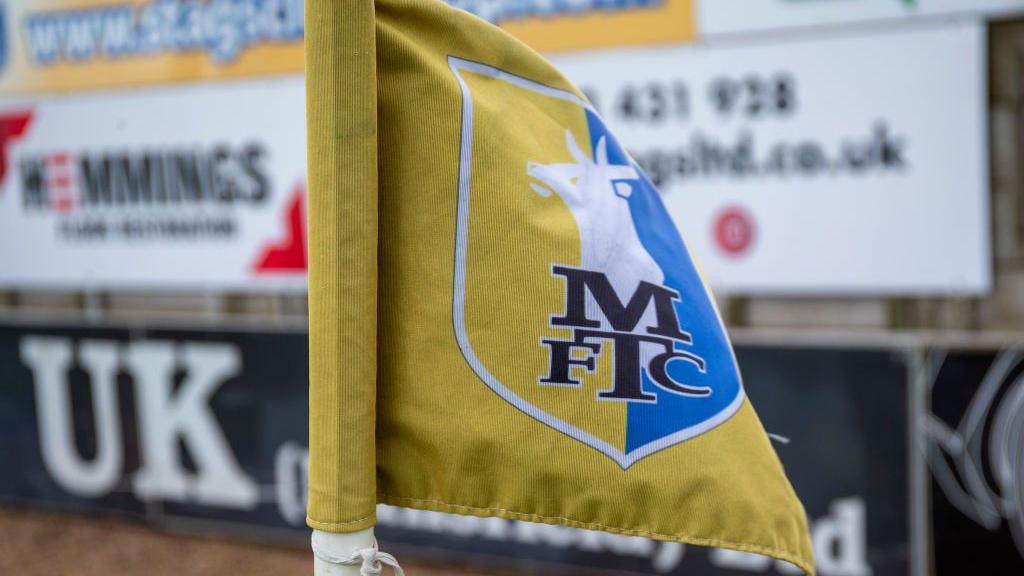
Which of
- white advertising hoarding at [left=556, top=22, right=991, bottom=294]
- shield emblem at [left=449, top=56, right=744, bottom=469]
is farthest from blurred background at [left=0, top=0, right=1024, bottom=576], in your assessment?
shield emblem at [left=449, top=56, right=744, bottom=469]

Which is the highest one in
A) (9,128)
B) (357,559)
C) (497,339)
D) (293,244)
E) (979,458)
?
(9,128)

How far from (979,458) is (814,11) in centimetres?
179

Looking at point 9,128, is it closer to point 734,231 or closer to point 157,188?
point 157,188

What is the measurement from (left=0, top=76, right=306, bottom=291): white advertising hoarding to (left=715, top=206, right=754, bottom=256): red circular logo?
6.31 feet

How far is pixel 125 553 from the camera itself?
455 cm

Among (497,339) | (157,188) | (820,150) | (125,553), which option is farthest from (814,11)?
(125,553)

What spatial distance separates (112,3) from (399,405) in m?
4.20

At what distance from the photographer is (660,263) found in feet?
4.60

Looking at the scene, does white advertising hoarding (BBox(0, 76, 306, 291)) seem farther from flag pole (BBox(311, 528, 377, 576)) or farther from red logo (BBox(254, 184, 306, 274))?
flag pole (BBox(311, 528, 377, 576))

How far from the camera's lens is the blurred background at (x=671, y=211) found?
3457 millimetres

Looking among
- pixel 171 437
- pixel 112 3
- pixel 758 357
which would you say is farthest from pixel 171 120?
pixel 758 357

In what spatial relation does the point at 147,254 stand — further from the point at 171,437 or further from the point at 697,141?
the point at 697,141

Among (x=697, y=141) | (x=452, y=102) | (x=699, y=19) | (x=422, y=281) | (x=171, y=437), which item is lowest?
(x=171, y=437)

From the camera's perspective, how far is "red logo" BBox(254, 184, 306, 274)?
4406mm
